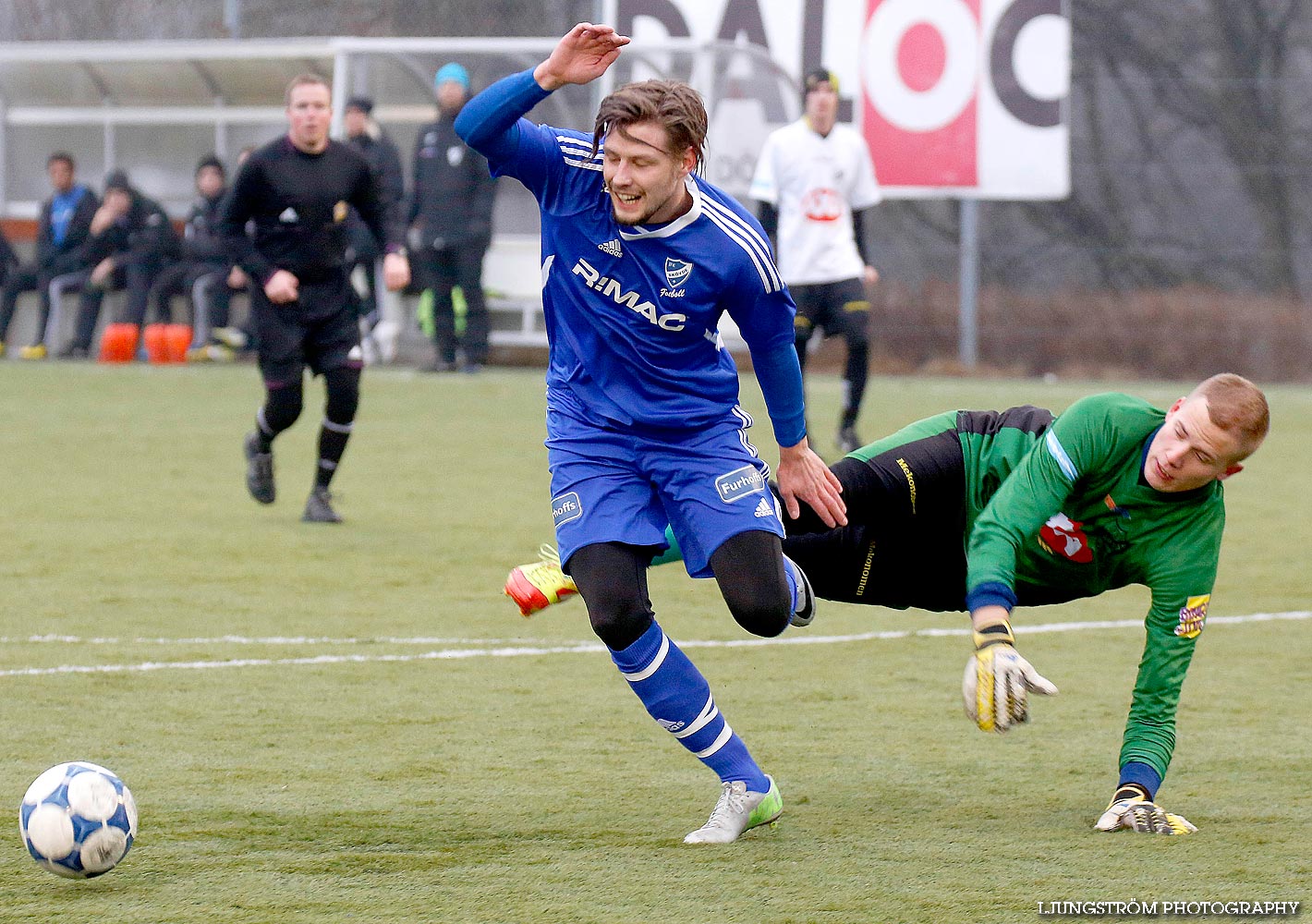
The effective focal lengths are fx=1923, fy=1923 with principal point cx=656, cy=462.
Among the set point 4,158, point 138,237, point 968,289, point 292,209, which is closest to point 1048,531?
point 292,209

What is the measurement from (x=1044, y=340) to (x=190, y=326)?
27.1 feet

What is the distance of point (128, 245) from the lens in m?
18.1

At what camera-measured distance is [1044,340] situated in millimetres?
18031

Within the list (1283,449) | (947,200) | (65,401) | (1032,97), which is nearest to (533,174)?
(1283,449)

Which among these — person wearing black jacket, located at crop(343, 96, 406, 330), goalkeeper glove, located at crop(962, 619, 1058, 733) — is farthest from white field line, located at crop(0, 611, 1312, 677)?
person wearing black jacket, located at crop(343, 96, 406, 330)

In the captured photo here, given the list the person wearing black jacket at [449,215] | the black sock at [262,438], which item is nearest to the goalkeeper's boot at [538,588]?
the black sock at [262,438]

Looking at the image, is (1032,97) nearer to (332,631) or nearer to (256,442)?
(256,442)

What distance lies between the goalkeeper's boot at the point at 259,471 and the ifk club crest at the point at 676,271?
16.4ft

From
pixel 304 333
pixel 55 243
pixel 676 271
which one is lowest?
pixel 55 243

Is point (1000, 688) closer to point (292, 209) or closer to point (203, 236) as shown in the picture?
point (292, 209)

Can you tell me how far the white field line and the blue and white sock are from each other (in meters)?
1.94

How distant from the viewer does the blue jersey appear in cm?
430

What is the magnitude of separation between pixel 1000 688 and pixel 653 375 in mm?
1108

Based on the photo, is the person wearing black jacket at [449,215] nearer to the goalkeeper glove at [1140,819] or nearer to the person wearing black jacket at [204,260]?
the person wearing black jacket at [204,260]
